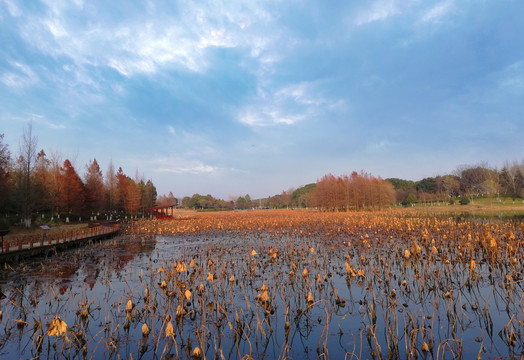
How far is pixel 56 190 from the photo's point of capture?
107 ft

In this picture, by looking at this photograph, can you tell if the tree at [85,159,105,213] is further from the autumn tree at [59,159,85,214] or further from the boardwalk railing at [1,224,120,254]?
the boardwalk railing at [1,224,120,254]

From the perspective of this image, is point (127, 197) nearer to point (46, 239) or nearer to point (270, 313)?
point (46, 239)

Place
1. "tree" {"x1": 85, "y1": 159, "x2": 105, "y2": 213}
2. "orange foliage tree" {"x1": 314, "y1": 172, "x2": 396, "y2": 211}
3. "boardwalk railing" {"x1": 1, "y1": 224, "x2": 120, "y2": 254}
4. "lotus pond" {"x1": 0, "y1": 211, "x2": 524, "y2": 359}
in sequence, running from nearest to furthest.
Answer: "lotus pond" {"x1": 0, "y1": 211, "x2": 524, "y2": 359} < "boardwalk railing" {"x1": 1, "y1": 224, "x2": 120, "y2": 254} < "tree" {"x1": 85, "y1": 159, "x2": 105, "y2": 213} < "orange foliage tree" {"x1": 314, "y1": 172, "x2": 396, "y2": 211}

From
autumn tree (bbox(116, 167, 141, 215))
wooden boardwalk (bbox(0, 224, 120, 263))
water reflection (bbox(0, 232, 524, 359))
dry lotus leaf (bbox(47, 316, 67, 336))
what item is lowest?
water reflection (bbox(0, 232, 524, 359))

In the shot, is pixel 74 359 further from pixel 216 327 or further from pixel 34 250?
pixel 34 250

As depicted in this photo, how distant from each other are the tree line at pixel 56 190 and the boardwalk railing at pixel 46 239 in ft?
27.8

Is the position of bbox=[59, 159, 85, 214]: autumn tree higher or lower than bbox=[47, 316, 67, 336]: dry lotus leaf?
higher

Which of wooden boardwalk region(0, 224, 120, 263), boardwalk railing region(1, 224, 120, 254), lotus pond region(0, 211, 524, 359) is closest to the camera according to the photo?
lotus pond region(0, 211, 524, 359)

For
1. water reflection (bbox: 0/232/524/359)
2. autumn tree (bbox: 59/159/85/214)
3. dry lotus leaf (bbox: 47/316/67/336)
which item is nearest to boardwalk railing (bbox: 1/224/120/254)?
water reflection (bbox: 0/232/524/359)

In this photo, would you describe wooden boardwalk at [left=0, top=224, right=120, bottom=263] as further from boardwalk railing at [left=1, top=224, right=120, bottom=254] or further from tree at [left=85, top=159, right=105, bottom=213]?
tree at [left=85, top=159, right=105, bottom=213]

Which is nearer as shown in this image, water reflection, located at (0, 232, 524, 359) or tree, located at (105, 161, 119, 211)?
water reflection, located at (0, 232, 524, 359)

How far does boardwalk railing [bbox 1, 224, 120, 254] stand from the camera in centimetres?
1323

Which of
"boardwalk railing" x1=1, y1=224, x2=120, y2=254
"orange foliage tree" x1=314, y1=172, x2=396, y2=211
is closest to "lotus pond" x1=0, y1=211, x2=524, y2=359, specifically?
"boardwalk railing" x1=1, y1=224, x2=120, y2=254

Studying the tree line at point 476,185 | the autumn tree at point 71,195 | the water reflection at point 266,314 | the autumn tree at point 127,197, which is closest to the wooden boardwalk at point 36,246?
the water reflection at point 266,314
